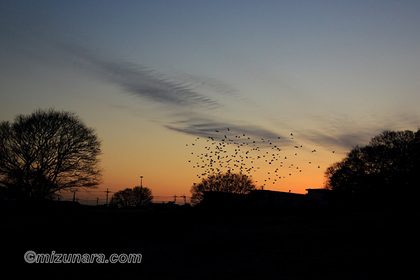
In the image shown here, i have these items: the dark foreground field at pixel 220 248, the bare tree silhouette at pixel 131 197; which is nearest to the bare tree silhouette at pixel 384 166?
the dark foreground field at pixel 220 248

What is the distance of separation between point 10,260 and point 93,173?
29.3 metres

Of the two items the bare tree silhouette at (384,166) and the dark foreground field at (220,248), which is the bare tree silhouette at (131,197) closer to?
the bare tree silhouette at (384,166)

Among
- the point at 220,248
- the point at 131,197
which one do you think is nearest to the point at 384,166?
the point at 220,248

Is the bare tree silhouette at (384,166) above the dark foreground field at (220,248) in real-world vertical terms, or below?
above

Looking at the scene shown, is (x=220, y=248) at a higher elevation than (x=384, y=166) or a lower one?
lower

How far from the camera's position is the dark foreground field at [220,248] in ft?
48.0

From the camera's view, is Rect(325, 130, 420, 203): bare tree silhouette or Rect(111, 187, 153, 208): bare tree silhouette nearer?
Rect(325, 130, 420, 203): bare tree silhouette

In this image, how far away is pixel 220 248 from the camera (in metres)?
19.8

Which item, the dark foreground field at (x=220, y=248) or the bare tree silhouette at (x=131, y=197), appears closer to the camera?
the dark foreground field at (x=220, y=248)

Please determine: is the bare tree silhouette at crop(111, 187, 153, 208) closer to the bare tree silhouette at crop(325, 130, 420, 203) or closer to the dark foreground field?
the bare tree silhouette at crop(325, 130, 420, 203)

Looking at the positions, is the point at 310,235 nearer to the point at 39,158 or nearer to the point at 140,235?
the point at 140,235

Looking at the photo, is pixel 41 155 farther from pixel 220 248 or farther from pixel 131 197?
pixel 131 197

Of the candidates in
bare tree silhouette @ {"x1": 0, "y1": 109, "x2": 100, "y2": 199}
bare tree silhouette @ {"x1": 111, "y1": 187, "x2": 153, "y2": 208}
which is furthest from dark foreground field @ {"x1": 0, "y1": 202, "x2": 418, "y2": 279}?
bare tree silhouette @ {"x1": 111, "y1": 187, "x2": 153, "y2": 208}

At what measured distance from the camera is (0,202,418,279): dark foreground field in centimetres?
1463
